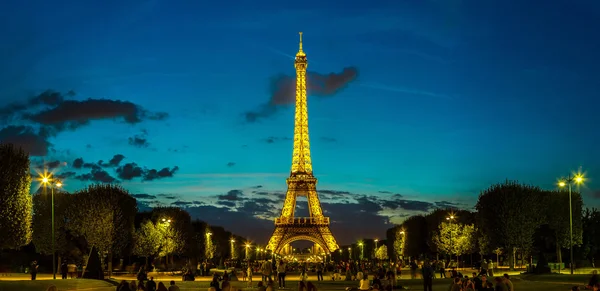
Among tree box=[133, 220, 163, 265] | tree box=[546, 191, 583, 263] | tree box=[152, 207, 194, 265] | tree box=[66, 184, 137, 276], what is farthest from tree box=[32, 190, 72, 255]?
tree box=[546, 191, 583, 263]

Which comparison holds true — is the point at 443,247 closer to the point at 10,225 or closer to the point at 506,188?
the point at 506,188

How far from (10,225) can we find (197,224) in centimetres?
8465

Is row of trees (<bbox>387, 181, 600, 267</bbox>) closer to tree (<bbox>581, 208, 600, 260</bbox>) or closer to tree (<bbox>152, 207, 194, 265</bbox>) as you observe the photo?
tree (<bbox>581, 208, 600, 260</bbox>)

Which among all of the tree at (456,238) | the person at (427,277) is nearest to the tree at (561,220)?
the tree at (456,238)

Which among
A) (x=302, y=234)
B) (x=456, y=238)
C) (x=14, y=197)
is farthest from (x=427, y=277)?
(x=302, y=234)

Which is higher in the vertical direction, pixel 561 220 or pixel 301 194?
pixel 301 194

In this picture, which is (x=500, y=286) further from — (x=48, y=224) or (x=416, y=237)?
(x=416, y=237)

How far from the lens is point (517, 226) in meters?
80.9

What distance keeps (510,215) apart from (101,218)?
145 feet

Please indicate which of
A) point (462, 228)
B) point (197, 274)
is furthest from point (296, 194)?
point (197, 274)

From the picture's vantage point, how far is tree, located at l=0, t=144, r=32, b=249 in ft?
A: 183

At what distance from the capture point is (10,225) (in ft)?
185

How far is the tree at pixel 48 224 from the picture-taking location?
9000 cm

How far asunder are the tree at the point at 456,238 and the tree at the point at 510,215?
535 inches
